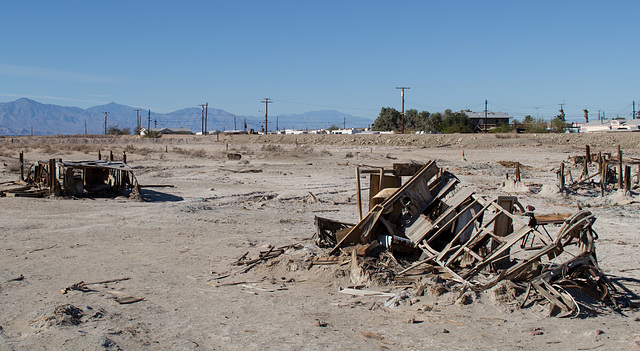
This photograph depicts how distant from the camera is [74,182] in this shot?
20422 mm

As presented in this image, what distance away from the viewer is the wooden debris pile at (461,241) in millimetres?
7438

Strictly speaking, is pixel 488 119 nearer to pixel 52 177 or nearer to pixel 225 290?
pixel 52 177

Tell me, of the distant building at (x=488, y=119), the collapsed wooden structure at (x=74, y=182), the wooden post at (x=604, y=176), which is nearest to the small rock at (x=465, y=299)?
the wooden post at (x=604, y=176)

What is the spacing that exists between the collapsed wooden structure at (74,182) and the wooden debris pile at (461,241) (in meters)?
13.1

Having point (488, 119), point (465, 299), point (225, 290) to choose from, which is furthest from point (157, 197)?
point (488, 119)

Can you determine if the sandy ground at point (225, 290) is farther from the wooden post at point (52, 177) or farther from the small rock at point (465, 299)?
the wooden post at point (52, 177)

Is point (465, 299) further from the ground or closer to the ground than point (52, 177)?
closer to the ground

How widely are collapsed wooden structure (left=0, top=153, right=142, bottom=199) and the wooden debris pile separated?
1312 cm

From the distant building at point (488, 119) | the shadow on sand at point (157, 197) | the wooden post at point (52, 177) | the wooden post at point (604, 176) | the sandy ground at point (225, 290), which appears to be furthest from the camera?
the distant building at point (488, 119)

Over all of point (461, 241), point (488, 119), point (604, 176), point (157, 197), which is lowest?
point (157, 197)

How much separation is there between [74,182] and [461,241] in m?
16.2

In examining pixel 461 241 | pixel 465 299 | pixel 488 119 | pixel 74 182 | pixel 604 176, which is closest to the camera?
pixel 465 299

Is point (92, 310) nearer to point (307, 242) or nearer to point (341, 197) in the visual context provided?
point (307, 242)

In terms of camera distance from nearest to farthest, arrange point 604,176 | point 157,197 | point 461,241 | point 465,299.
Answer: point 465,299 → point 461,241 → point 604,176 → point 157,197
